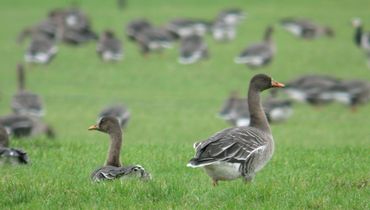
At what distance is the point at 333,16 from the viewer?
48469 millimetres

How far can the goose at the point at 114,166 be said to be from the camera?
10.4 meters

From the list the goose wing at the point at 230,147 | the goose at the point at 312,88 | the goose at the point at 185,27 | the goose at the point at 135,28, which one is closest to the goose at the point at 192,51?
the goose at the point at 135,28

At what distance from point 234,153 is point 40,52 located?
26.5m

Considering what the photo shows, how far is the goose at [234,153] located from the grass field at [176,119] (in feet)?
0.66

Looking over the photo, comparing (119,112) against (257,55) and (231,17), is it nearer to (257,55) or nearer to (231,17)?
(257,55)

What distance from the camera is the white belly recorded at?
34.3ft

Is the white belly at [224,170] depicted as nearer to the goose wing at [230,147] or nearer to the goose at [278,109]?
the goose wing at [230,147]

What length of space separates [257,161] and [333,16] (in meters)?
38.6

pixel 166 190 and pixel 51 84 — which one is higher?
pixel 166 190

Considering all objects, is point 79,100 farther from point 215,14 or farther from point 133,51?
point 215,14

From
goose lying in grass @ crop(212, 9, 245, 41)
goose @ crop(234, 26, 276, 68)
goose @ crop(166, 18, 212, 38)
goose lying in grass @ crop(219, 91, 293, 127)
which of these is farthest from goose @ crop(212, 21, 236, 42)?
goose lying in grass @ crop(219, 91, 293, 127)

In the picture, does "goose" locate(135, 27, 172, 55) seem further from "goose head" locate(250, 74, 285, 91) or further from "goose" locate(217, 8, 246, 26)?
"goose head" locate(250, 74, 285, 91)

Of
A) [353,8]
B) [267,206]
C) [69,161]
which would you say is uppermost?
[267,206]

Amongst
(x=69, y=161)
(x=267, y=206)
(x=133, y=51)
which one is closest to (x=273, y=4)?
(x=133, y=51)
